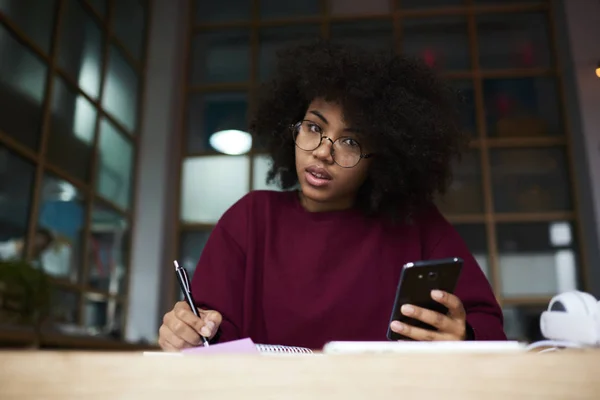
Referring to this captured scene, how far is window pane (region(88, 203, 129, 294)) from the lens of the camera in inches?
98.0

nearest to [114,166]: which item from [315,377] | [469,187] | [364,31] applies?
[364,31]

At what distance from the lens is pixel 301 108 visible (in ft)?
4.05

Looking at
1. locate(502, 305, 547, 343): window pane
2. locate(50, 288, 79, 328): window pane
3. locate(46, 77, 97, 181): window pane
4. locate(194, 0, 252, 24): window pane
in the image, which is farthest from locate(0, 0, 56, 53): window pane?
locate(502, 305, 547, 343): window pane

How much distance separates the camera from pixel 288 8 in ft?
10.5

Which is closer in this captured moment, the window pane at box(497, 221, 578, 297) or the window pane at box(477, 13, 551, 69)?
the window pane at box(497, 221, 578, 297)

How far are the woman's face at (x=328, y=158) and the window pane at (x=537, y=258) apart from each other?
2035 millimetres

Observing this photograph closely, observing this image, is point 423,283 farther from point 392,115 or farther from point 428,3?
point 428,3

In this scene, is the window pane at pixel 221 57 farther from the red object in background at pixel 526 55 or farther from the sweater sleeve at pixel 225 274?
the sweater sleeve at pixel 225 274

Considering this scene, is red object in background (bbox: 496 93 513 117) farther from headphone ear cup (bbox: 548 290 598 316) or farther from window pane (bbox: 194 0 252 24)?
headphone ear cup (bbox: 548 290 598 316)

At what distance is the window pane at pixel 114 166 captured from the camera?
2.63m

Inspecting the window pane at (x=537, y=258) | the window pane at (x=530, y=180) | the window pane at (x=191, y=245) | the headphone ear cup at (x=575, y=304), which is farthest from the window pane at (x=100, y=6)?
the headphone ear cup at (x=575, y=304)

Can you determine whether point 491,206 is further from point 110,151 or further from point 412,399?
point 412,399

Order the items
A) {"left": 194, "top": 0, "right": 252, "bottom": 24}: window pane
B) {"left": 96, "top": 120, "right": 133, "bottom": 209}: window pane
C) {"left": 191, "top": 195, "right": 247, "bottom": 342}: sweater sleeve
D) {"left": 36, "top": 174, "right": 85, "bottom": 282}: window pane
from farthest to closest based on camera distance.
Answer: {"left": 194, "top": 0, "right": 252, "bottom": 24}: window pane
{"left": 96, "top": 120, "right": 133, "bottom": 209}: window pane
{"left": 36, "top": 174, "right": 85, "bottom": 282}: window pane
{"left": 191, "top": 195, "right": 247, "bottom": 342}: sweater sleeve

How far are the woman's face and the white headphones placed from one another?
19.1 inches
